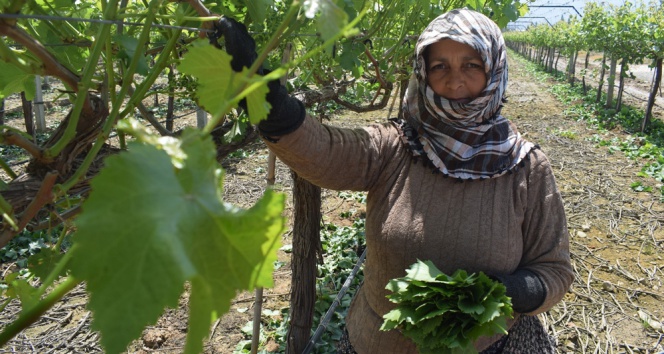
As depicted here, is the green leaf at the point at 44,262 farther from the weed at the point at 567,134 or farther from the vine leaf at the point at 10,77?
the weed at the point at 567,134

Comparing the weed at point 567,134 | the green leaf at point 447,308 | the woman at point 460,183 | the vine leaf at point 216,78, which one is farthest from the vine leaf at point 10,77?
the weed at point 567,134

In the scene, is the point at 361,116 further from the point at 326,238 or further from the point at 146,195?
the point at 146,195

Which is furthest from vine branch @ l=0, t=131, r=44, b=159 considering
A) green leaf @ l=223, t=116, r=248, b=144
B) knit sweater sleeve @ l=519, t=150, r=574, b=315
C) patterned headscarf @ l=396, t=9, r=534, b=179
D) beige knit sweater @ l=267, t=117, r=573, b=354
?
knit sweater sleeve @ l=519, t=150, r=574, b=315

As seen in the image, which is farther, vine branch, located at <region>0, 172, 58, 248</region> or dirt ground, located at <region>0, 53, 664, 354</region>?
dirt ground, located at <region>0, 53, 664, 354</region>

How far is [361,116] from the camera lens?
33.2ft

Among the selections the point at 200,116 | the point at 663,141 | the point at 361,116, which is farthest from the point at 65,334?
the point at 663,141

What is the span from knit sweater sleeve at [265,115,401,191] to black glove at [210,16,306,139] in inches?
1.6

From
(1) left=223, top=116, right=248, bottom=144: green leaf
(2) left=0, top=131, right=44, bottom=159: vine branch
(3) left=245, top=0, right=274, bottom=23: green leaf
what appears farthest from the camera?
(1) left=223, top=116, right=248, bottom=144: green leaf

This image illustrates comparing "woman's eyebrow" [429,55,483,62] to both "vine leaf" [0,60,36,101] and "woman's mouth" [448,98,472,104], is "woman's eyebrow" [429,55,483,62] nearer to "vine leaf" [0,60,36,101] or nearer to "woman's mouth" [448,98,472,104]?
"woman's mouth" [448,98,472,104]

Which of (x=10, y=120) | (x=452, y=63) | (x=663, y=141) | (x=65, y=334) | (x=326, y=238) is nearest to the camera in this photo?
(x=452, y=63)

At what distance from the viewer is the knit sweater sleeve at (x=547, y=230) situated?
161cm

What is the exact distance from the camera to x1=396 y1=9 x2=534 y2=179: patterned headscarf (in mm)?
1568

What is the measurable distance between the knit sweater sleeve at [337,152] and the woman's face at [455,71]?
0.24 metres

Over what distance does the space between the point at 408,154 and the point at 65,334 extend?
2.66 m
